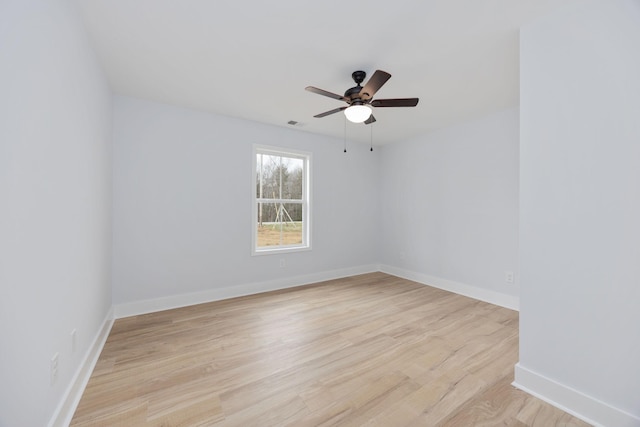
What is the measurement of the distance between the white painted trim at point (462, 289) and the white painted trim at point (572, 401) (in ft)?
5.75

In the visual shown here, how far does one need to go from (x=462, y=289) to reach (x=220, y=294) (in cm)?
344

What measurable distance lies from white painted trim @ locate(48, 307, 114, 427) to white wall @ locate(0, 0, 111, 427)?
2.0 inches

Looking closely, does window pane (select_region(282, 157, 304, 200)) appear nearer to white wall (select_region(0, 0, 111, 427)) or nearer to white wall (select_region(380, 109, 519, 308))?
white wall (select_region(380, 109, 519, 308))

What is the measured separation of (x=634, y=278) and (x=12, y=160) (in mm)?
2950

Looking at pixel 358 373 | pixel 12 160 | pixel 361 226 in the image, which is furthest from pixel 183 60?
pixel 361 226

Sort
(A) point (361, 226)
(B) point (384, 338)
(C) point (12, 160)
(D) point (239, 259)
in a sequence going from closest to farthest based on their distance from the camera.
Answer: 1. (C) point (12, 160)
2. (B) point (384, 338)
3. (D) point (239, 259)
4. (A) point (361, 226)

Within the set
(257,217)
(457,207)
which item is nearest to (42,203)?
(257,217)

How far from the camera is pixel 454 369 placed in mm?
2035

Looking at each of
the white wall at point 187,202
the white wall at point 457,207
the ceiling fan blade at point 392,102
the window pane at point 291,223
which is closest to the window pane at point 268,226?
the window pane at point 291,223

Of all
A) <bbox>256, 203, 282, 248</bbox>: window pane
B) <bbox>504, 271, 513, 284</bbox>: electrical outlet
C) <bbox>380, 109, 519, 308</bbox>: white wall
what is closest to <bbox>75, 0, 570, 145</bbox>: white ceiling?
<bbox>380, 109, 519, 308</bbox>: white wall

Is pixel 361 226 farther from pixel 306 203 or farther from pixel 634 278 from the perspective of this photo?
pixel 634 278

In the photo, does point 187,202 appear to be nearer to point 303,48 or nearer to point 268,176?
point 268,176

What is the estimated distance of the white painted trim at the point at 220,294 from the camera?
303 cm

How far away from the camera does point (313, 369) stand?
79.7 inches
